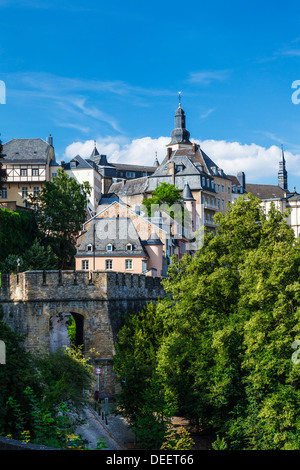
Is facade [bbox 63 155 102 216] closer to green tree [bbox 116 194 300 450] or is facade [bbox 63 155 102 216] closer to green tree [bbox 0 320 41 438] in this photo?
green tree [bbox 116 194 300 450]

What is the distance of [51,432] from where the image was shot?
16188 mm

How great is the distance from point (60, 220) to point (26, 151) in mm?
35191

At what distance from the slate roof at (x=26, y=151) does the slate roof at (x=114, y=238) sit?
36.9 m

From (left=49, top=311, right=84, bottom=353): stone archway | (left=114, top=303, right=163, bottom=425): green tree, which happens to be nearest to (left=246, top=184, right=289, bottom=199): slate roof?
(left=49, top=311, right=84, bottom=353): stone archway

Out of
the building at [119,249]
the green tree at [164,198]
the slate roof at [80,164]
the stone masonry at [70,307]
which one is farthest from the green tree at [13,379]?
the slate roof at [80,164]

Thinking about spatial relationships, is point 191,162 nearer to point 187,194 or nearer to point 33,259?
point 187,194

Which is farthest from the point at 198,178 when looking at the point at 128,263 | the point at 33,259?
the point at 33,259

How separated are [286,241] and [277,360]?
22.2 feet

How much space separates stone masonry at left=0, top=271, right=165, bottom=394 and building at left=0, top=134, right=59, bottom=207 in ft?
219

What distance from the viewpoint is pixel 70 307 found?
3925cm

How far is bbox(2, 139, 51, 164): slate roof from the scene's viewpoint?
4267 inches

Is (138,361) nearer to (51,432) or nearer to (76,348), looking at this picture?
(76,348)

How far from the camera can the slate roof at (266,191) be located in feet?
551
